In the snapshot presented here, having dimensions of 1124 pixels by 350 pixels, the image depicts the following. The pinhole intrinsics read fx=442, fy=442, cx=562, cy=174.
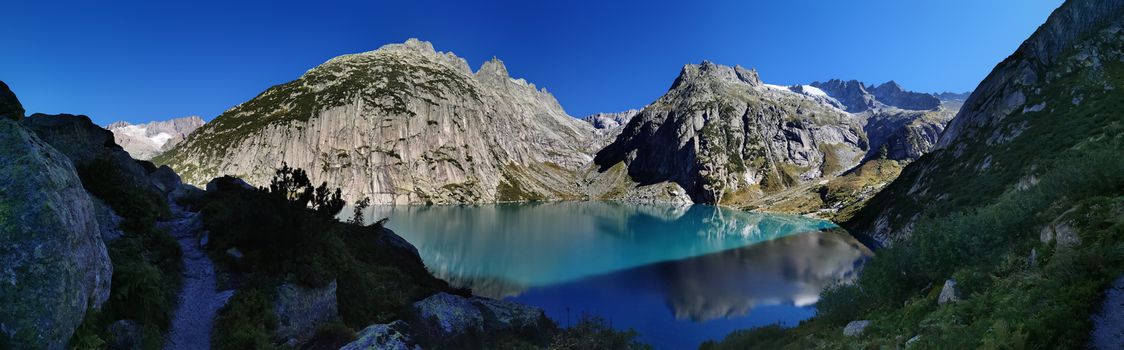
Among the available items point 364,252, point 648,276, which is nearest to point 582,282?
point 648,276

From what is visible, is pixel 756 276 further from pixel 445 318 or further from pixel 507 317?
pixel 445 318

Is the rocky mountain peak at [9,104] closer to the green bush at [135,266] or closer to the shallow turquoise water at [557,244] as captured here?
the green bush at [135,266]

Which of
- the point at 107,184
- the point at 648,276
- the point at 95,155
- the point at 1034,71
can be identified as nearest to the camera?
the point at 107,184

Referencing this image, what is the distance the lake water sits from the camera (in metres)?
48.4

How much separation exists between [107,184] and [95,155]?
389 centimetres

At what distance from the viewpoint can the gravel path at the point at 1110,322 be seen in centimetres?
807

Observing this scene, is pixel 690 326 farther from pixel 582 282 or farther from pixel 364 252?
pixel 364 252

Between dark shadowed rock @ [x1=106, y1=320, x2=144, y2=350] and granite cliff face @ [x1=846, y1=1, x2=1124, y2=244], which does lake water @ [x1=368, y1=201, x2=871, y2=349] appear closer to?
granite cliff face @ [x1=846, y1=1, x2=1124, y2=244]

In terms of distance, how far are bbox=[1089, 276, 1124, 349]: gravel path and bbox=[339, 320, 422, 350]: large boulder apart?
55.6 ft

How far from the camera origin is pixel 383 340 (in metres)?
15.0

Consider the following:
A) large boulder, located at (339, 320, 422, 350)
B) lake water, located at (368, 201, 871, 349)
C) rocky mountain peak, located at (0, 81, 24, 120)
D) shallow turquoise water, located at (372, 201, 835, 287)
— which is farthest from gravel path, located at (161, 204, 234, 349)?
shallow turquoise water, located at (372, 201, 835, 287)

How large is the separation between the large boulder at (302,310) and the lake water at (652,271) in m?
24.6

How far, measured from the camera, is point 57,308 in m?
9.44

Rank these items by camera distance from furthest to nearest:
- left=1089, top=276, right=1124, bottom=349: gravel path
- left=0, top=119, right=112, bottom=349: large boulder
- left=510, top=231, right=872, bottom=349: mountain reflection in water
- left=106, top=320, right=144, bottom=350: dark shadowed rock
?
1. left=510, top=231, right=872, bottom=349: mountain reflection in water
2. left=106, top=320, right=144, bottom=350: dark shadowed rock
3. left=0, top=119, right=112, bottom=349: large boulder
4. left=1089, top=276, right=1124, bottom=349: gravel path
